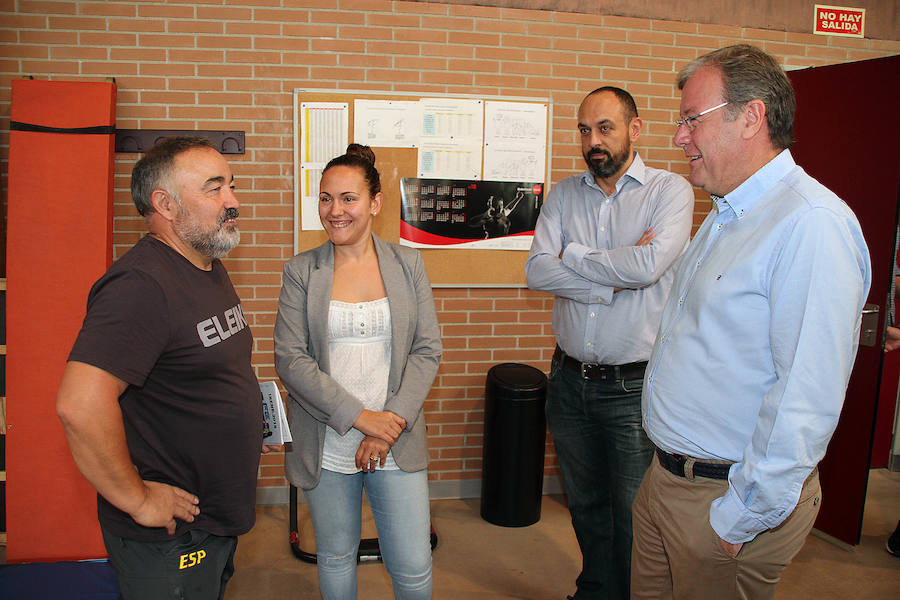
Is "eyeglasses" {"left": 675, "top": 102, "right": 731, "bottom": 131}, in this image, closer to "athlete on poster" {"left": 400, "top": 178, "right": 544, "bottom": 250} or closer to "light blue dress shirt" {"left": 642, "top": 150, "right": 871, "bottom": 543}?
"light blue dress shirt" {"left": 642, "top": 150, "right": 871, "bottom": 543}

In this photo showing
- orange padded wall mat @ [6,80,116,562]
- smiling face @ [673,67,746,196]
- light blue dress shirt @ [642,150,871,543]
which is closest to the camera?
light blue dress shirt @ [642,150,871,543]

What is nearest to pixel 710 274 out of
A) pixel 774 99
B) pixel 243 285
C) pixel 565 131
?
pixel 774 99

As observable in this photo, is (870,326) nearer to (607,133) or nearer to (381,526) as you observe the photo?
(607,133)

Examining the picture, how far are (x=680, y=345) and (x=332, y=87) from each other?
8.75 feet

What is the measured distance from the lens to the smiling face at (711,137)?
1431mm

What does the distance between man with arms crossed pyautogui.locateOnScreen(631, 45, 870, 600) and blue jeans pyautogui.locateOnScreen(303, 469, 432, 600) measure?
30.0 inches

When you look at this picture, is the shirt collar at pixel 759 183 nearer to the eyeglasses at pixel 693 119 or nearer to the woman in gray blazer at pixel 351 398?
the eyeglasses at pixel 693 119

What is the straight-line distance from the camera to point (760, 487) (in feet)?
4.05

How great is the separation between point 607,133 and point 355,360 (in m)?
1.30

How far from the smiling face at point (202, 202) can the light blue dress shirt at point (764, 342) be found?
3.99 feet

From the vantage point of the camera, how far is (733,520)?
129cm

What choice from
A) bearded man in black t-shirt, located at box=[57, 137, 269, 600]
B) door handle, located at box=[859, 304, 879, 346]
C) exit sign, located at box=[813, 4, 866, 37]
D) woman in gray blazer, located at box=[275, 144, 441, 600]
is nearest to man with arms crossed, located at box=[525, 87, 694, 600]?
woman in gray blazer, located at box=[275, 144, 441, 600]

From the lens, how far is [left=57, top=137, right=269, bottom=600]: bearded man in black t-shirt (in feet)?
4.35

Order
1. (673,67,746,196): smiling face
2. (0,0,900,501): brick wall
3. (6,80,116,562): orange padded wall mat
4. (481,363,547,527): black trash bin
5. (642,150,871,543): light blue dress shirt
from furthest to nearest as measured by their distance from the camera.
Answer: (481,363,547,527): black trash bin < (0,0,900,501): brick wall < (6,80,116,562): orange padded wall mat < (673,67,746,196): smiling face < (642,150,871,543): light blue dress shirt
